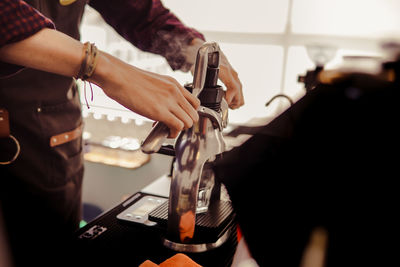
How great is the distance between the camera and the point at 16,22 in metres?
0.54

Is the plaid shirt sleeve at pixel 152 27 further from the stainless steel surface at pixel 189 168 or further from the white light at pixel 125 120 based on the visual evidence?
the white light at pixel 125 120

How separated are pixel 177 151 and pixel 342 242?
303 mm

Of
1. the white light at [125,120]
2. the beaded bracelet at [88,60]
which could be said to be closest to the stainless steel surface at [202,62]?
the beaded bracelet at [88,60]

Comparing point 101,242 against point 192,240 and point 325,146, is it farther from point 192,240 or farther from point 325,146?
point 325,146

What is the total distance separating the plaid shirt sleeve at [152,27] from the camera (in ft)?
3.20

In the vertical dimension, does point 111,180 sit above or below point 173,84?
below

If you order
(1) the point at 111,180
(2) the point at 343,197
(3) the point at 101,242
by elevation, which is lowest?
(1) the point at 111,180

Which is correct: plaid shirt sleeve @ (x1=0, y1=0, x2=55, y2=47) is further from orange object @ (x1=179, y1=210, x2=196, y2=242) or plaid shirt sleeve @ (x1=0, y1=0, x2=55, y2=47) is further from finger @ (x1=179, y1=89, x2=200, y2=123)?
orange object @ (x1=179, y1=210, x2=196, y2=242)

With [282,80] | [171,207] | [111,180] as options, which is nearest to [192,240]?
[171,207]

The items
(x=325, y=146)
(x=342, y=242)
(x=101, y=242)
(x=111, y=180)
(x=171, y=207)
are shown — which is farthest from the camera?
(x=111, y=180)

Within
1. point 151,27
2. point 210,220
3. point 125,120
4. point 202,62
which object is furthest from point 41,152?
point 125,120

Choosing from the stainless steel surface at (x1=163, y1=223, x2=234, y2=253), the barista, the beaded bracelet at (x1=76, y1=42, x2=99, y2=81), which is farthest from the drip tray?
the beaded bracelet at (x1=76, y1=42, x2=99, y2=81)

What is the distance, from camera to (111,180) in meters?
2.30

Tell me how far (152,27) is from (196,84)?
1.69 ft
